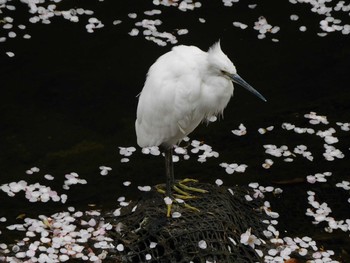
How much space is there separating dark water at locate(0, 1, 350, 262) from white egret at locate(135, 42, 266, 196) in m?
1.33

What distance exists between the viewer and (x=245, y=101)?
881 cm

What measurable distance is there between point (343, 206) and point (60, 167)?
8.19 feet

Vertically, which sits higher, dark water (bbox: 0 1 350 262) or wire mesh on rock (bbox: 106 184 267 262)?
wire mesh on rock (bbox: 106 184 267 262)

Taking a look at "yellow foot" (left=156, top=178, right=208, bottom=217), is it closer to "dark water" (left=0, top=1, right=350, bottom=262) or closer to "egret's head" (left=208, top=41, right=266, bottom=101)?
"dark water" (left=0, top=1, right=350, bottom=262)

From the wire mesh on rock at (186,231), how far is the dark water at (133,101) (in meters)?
0.70

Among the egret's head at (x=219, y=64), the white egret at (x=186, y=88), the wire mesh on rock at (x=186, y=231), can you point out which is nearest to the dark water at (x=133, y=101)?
the wire mesh on rock at (x=186, y=231)

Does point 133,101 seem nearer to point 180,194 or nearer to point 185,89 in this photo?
point 180,194

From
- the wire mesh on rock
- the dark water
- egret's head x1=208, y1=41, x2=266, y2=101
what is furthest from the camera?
the dark water

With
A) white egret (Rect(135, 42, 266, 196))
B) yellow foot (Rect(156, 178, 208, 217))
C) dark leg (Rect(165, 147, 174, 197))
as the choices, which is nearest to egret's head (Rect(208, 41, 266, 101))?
white egret (Rect(135, 42, 266, 196))

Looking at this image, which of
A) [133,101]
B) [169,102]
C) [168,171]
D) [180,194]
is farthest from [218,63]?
[133,101]

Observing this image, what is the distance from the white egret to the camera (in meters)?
6.22

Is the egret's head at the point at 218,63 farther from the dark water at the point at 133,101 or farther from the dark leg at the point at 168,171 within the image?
the dark water at the point at 133,101

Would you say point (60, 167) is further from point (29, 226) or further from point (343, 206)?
point (343, 206)

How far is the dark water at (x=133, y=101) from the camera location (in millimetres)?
7738
